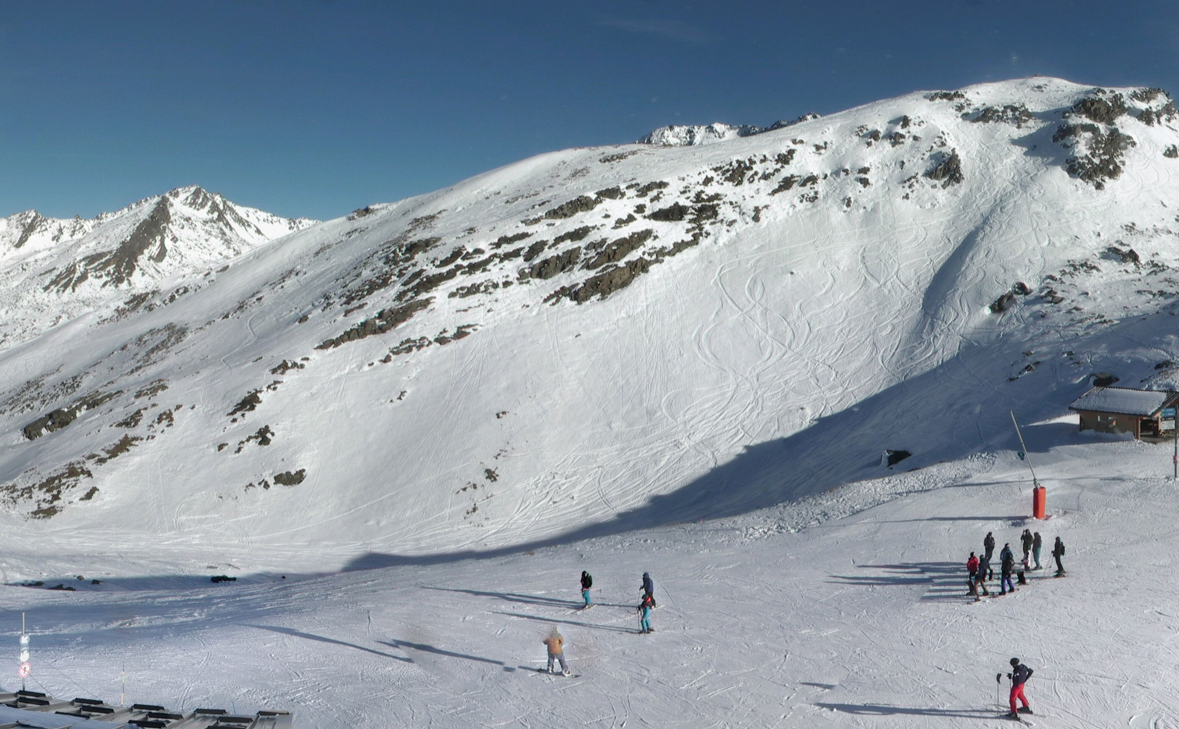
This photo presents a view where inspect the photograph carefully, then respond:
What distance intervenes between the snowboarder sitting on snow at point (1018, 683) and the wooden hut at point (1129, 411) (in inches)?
758

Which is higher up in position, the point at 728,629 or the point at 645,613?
the point at 645,613

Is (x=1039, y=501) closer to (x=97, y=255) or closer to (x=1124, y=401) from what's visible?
(x=1124, y=401)

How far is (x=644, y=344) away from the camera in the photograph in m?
47.7

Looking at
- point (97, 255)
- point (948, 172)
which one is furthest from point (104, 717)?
point (97, 255)

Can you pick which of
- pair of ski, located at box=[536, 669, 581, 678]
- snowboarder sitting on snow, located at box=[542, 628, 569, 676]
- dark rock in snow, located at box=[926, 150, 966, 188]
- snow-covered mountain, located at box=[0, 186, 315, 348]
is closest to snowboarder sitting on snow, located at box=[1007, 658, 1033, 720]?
pair of ski, located at box=[536, 669, 581, 678]

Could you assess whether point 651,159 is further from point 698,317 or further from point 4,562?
point 4,562

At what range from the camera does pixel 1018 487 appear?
24.3 metres

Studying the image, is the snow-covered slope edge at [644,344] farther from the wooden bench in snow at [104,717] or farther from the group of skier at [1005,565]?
the wooden bench in snow at [104,717]

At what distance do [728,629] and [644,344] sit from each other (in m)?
31.5

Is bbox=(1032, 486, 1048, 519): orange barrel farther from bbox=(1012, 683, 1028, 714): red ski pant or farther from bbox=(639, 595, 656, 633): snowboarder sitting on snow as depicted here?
bbox=(639, 595, 656, 633): snowboarder sitting on snow

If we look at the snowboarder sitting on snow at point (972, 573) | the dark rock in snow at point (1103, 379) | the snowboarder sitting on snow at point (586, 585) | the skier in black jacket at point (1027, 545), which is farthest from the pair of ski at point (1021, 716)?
the dark rock in snow at point (1103, 379)

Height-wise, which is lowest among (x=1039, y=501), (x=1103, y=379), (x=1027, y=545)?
(x=1027, y=545)

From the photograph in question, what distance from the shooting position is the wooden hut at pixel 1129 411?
26.6 metres

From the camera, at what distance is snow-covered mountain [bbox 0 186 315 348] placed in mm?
107156
